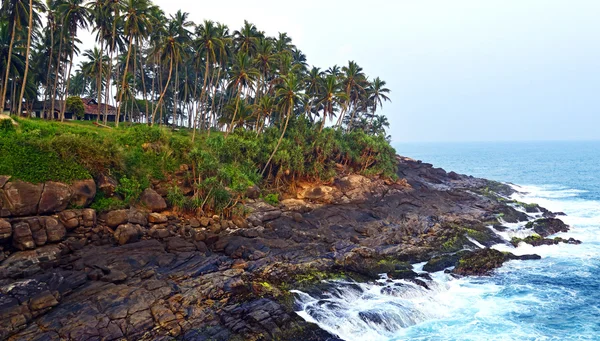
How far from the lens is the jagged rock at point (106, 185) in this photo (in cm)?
2838

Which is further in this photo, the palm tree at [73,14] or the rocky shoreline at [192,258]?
the palm tree at [73,14]

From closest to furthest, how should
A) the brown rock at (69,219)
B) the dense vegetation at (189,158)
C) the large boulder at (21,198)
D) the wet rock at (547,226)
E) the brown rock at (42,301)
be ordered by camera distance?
the brown rock at (42,301)
the large boulder at (21,198)
the brown rock at (69,219)
the dense vegetation at (189,158)
the wet rock at (547,226)

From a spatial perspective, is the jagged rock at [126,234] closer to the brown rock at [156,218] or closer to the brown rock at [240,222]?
the brown rock at [156,218]

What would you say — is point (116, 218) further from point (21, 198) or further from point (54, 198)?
point (21, 198)

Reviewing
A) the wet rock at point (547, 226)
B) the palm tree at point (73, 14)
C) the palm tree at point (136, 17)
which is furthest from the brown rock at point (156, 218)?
the wet rock at point (547, 226)

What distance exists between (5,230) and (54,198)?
3.73m

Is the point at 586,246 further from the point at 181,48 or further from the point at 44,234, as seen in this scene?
the point at 181,48

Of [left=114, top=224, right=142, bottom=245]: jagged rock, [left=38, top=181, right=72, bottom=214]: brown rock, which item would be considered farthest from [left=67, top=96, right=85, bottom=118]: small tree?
[left=114, top=224, right=142, bottom=245]: jagged rock

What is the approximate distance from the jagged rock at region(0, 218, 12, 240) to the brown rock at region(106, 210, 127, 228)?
18.8 ft

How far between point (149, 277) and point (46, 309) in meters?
5.22

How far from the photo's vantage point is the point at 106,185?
93.4ft

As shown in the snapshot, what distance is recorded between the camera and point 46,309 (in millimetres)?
18078

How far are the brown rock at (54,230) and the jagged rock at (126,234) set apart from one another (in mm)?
3167

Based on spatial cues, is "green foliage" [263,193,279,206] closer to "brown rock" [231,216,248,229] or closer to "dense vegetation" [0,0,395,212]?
"dense vegetation" [0,0,395,212]
